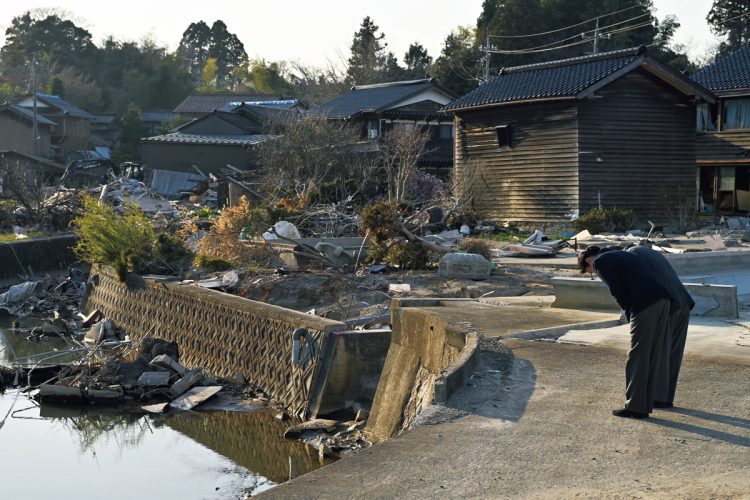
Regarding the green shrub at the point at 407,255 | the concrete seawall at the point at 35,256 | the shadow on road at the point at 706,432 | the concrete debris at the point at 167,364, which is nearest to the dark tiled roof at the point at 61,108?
the concrete seawall at the point at 35,256

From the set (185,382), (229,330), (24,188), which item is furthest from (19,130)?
(185,382)

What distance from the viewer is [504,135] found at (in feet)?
101

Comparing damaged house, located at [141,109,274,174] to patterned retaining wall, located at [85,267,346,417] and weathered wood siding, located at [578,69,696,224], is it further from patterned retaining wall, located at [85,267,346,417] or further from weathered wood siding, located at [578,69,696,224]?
patterned retaining wall, located at [85,267,346,417]

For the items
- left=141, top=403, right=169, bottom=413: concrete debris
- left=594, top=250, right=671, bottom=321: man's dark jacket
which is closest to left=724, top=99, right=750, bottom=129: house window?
left=141, top=403, right=169, bottom=413: concrete debris

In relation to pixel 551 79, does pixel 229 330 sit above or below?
below

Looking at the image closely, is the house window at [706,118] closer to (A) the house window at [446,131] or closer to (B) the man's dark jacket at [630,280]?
(A) the house window at [446,131]

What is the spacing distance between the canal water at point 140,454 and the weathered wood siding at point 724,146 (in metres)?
24.7

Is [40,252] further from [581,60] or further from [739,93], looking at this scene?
[739,93]

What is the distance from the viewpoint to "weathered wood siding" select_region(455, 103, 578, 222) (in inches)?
1137

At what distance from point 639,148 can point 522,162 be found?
340 centimetres

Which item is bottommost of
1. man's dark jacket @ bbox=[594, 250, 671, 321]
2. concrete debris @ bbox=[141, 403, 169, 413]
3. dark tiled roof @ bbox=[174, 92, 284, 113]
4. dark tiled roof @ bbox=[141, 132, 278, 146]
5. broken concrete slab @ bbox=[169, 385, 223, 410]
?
concrete debris @ bbox=[141, 403, 169, 413]

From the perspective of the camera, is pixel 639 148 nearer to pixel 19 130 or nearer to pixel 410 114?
pixel 410 114

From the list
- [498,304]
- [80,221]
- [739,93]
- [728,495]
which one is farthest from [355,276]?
[739,93]

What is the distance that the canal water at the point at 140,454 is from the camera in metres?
10.8
